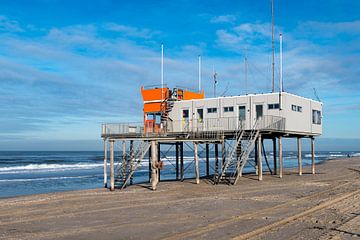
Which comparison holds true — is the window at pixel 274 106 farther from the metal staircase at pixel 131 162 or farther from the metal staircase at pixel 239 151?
the metal staircase at pixel 131 162

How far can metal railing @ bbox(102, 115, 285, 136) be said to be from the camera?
99.0ft

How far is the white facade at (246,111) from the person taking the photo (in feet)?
101

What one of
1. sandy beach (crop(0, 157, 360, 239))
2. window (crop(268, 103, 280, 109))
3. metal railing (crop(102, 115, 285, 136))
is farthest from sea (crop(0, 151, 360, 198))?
sandy beach (crop(0, 157, 360, 239))

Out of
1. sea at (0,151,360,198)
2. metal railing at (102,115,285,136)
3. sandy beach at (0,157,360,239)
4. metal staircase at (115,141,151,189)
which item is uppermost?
metal railing at (102,115,285,136)

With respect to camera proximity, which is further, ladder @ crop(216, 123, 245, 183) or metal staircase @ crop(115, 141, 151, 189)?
metal staircase @ crop(115, 141, 151, 189)

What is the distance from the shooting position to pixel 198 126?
3262 centimetres

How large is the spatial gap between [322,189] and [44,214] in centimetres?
1646

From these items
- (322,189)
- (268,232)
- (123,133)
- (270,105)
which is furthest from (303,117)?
(268,232)

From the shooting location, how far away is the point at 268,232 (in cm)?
1373

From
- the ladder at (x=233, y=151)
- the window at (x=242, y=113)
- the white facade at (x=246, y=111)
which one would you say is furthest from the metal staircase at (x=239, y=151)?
the window at (x=242, y=113)

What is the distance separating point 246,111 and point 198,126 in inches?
150

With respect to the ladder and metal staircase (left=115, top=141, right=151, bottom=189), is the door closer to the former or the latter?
the ladder

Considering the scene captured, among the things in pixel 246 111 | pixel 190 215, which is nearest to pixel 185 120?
pixel 246 111

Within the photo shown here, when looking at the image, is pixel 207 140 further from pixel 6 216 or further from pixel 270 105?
pixel 6 216
